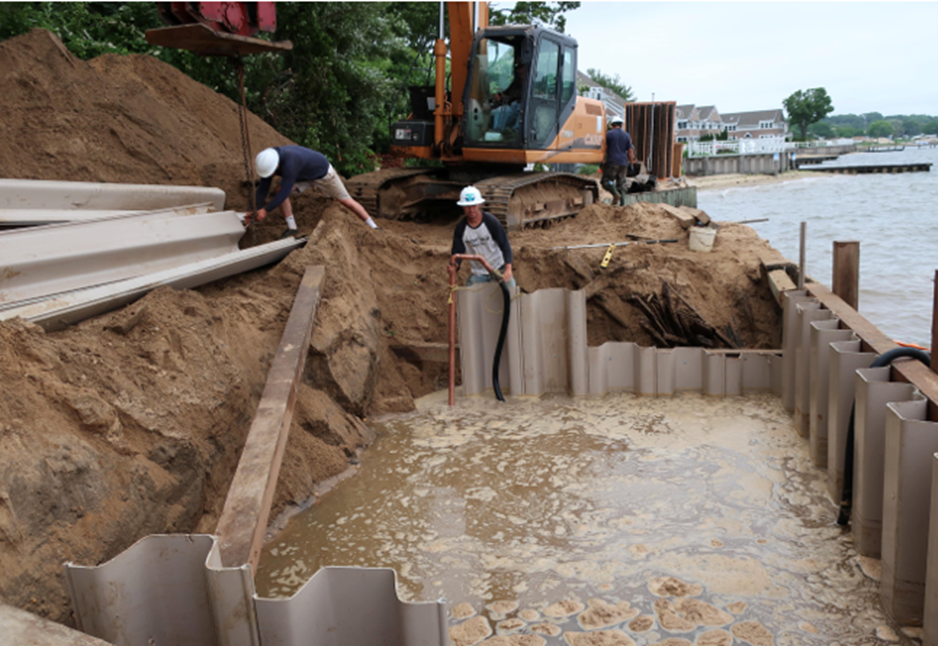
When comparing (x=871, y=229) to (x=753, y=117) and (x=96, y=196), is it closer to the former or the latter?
(x=96, y=196)

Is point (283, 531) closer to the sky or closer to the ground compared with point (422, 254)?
closer to the ground

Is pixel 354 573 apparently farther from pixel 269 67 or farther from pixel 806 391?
pixel 269 67

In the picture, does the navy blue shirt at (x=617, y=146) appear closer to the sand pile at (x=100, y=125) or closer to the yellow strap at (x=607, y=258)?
the yellow strap at (x=607, y=258)

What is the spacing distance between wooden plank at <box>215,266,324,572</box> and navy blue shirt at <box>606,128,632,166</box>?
377 inches

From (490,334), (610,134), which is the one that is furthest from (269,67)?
(490,334)

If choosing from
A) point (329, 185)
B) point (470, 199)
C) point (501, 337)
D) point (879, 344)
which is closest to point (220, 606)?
point (879, 344)

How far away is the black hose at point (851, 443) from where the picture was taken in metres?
4.25

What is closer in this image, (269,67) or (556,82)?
(556,82)

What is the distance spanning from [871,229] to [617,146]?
49.2 feet

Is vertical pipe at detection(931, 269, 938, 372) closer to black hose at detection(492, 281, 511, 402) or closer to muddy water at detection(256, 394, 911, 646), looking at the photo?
muddy water at detection(256, 394, 911, 646)

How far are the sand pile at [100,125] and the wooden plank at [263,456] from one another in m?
3.33

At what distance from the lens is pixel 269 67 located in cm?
1398

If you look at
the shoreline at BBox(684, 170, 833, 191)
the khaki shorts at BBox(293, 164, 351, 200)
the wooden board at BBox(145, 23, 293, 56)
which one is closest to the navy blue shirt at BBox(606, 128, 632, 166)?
the khaki shorts at BBox(293, 164, 351, 200)

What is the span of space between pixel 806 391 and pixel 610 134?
29.6 ft
